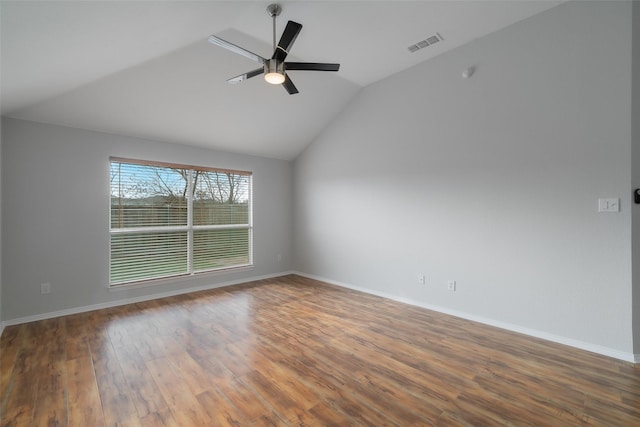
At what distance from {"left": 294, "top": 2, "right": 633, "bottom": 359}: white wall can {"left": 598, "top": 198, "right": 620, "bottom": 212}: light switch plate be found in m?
0.04

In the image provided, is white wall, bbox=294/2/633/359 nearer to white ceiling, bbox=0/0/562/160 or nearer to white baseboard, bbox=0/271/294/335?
white ceiling, bbox=0/0/562/160

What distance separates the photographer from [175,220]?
458 centimetres

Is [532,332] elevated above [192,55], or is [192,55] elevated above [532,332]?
[192,55]

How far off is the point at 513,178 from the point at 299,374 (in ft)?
9.97

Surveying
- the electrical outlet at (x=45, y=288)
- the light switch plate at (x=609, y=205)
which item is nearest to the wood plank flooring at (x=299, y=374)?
the electrical outlet at (x=45, y=288)

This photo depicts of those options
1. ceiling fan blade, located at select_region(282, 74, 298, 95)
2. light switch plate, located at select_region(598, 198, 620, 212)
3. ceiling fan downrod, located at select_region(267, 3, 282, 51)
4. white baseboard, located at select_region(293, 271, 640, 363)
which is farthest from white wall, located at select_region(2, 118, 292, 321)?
light switch plate, located at select_region(598, 198, 620, 212)

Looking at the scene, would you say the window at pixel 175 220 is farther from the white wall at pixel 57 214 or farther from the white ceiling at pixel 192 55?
the white ceiling at pixel 192 55

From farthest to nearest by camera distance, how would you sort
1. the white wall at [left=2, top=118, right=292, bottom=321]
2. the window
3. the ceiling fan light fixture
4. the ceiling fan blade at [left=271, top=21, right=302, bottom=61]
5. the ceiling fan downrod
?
the window
the white wall at [left=2, top=118, right=292, bottom=321]
the ceiling fan downrod
the ceiling fan light fixture
the ceiling fan blade at [left=271, top=21, right=302, bottom=61]

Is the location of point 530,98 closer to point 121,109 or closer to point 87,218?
point 121,109

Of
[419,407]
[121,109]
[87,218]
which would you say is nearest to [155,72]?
[121,109]

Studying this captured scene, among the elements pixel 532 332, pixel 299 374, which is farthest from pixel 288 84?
pixel 532 332

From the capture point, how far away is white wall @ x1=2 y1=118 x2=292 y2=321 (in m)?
3.28

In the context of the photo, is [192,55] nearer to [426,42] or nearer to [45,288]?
[426,42]

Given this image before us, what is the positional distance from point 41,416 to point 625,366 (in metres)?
4.47
